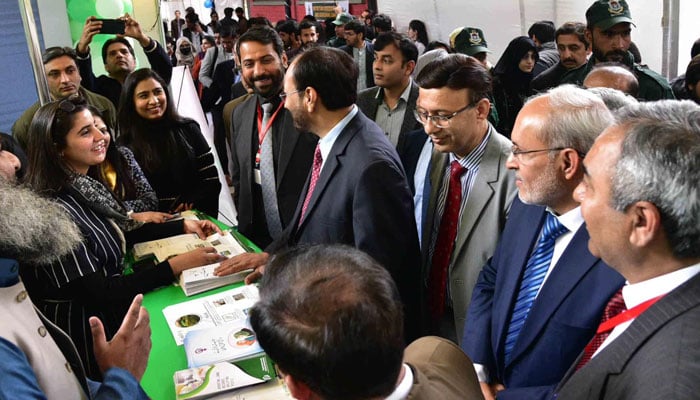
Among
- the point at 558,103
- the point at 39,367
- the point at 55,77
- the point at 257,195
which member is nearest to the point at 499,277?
the point at 558,103

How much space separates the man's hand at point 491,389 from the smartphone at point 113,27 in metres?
3.70

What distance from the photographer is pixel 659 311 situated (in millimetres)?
1011

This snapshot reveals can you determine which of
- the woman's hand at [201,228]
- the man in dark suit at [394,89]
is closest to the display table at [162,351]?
the woman's hand at [201,228]

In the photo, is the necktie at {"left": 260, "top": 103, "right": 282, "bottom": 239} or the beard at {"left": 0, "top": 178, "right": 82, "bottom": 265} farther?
the necktie at {"left": 260, "top": 103, "right": 282, "bottom": 239}

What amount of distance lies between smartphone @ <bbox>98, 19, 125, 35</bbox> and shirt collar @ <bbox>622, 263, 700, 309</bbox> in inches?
159

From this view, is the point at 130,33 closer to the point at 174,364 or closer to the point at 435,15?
the point at 174,364

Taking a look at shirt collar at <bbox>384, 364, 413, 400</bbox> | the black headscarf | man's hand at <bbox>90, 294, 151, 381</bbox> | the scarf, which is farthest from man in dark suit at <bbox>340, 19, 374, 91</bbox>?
shirt collar at <bbox>384, 364, 413, 400</bbox>

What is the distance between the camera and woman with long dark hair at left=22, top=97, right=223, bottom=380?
72.8 inches

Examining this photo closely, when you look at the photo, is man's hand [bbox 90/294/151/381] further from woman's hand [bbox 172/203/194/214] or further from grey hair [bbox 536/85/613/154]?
woman's hand [bbox 172/203/194/214]

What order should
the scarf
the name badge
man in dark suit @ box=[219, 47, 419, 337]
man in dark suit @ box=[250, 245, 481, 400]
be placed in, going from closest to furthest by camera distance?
man in dark suit @ box=[250, 245, 481, 400], man in dark suit @ box=[219, 47, 419, 337], the scarf, the name badge

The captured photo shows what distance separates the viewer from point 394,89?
372 cm

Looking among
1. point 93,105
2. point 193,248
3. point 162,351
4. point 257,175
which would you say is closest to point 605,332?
point 162,351

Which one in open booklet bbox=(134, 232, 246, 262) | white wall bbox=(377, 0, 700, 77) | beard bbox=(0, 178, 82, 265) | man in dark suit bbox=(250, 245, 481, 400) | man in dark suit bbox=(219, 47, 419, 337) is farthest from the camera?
white wall bbox=(377, 0, 700, 77)

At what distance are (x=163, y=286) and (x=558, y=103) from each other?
5.51 feet
